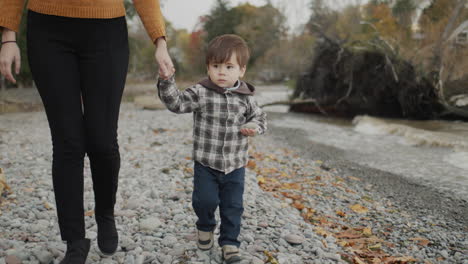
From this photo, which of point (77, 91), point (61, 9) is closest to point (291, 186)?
point (77, 91)

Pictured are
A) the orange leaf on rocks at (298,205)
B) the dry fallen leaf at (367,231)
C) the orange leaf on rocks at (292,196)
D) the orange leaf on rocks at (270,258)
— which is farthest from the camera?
the orange leaf on rocks at (292,196)

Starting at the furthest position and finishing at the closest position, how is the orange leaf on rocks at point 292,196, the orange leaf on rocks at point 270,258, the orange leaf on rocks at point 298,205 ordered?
the orange leaf on rocks at point 292,196 → the orange leaf on rocks at point 298,205 → the orange leaf on rocks at point 270,258

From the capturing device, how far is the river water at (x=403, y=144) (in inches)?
239

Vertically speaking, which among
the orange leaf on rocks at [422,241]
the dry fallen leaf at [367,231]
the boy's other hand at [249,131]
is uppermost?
the boy's other hand at [249,131]

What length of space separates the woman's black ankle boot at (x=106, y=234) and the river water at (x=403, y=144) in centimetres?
441

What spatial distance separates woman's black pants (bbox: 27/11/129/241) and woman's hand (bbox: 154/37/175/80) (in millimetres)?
169

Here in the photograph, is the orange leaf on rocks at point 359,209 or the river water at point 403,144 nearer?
the orange leaf on rocks at point 359,209

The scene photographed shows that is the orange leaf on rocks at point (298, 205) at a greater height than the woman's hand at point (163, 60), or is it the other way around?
the woman's hand at point (163, 60)

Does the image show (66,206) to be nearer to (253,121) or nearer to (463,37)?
(253,121)

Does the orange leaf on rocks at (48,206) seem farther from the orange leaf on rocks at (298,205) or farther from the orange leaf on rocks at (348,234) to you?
the orange leaf on rocks at (348,234)

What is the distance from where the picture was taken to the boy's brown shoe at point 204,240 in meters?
2.51

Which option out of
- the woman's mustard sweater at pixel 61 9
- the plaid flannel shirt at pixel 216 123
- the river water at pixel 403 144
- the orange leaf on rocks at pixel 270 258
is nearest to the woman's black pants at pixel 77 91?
the woman's mustard sweater at pixel 61 9

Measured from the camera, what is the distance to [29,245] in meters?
2.50

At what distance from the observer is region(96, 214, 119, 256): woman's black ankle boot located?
222 cm
